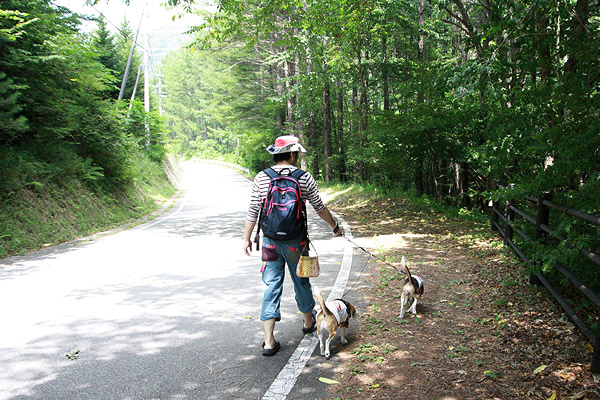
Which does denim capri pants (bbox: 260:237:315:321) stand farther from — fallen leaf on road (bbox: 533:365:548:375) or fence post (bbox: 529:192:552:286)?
fence post (bbox: 529:192:552:286)

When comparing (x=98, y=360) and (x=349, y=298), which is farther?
(x=349, y=298)

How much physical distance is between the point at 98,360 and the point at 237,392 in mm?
1485

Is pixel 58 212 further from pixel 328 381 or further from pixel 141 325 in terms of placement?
pixel 328 381

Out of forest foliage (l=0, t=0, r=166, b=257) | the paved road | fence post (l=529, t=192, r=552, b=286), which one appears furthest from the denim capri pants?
forest foliage (l=0, t=0, r=166, b=257)

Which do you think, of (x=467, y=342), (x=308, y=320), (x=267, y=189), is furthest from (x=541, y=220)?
(x=267, y=189)

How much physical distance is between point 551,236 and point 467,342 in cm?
147

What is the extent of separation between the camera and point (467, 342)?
4.27 metres

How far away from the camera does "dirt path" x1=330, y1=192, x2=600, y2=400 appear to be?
132 inches

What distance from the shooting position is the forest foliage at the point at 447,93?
464 centimetres

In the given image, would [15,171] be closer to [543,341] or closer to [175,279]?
[175,279]

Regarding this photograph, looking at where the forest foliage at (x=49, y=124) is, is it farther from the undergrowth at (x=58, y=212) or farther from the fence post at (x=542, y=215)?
the fence post at (x=542, y=215)

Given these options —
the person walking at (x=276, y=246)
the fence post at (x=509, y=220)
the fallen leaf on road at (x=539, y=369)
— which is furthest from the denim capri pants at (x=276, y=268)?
the fence post at (x=509, y=220)

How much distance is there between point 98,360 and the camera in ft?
12.9

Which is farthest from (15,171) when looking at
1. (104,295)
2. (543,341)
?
(543,341)
